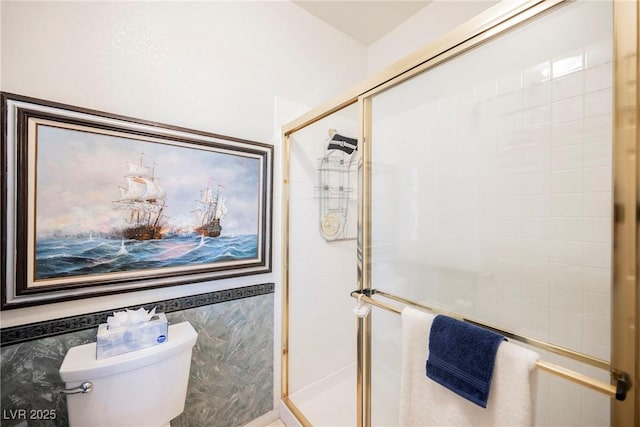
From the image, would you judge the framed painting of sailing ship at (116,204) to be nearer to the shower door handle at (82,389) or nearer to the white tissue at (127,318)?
the white tissue at (127,318)

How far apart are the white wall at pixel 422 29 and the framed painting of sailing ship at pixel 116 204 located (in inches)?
52.0

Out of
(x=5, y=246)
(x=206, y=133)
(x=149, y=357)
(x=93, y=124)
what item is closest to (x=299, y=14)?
(x=206, y=133)

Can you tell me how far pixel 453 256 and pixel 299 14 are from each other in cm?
181

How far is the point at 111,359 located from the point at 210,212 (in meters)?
0.70

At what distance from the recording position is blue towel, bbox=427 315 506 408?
0.72 metres

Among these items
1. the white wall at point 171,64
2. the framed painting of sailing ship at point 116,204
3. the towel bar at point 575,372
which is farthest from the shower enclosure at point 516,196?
the framed painting of sailing ship at point 116,204

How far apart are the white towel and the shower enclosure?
7cm

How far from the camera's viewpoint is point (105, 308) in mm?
1134

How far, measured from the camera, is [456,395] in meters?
0.80

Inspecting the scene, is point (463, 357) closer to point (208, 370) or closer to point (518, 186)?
point (518, 186)

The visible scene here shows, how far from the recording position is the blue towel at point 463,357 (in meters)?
0.72

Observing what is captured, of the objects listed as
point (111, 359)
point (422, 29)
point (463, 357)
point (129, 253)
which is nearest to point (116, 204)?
point (129, 253)

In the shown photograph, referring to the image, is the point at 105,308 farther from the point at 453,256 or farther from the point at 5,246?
the point at 453,256

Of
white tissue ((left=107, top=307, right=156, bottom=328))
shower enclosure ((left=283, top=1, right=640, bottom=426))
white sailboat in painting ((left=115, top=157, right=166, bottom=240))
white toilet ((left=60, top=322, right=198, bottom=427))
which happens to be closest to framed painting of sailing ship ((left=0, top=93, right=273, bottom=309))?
white sailboat in painting ((left=115, top=157, right=166, bottom=240))
